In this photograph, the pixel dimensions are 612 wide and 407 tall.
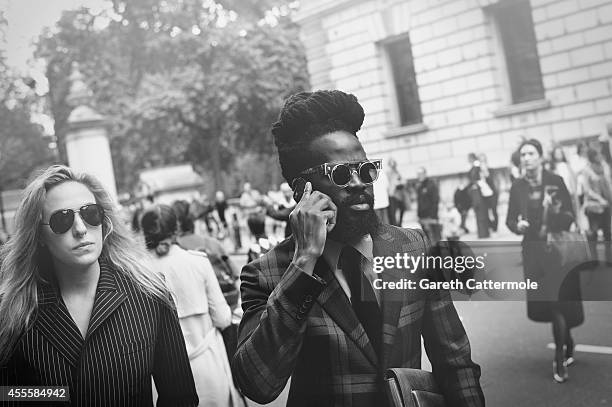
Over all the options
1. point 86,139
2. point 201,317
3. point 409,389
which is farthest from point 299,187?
point 86,139

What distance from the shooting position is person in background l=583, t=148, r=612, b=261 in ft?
7.04

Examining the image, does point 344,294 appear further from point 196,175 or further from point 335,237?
point 196,175

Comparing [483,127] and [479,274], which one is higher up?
[483,127]

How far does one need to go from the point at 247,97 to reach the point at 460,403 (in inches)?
75.6

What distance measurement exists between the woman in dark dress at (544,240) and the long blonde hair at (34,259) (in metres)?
1.14

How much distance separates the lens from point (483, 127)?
2496mm

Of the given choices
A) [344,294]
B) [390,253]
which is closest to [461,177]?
[390,253]

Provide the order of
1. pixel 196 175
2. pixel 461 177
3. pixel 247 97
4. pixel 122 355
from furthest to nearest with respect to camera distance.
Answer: pixel 196 175
pixel 247 97
pixel 461 177
pixel 122 355

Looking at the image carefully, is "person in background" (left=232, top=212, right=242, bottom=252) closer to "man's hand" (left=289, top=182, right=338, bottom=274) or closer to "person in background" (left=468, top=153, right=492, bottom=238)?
"person in background" (left=468, top=153, right=492, bottom=238)

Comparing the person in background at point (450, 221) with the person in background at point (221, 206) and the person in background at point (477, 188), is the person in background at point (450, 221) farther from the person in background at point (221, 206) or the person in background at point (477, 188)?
the person in background at point (221, 206)

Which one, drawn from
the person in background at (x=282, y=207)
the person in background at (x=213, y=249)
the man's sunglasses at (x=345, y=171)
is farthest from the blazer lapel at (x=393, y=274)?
the person in background at (x=213, y=249)

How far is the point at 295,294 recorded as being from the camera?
1264mm

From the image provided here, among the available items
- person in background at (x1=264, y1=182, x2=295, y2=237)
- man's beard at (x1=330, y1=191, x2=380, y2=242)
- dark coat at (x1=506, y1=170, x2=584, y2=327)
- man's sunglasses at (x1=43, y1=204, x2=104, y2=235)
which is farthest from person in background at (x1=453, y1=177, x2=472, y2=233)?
man's sunglasses at (x1=43, y1=204, x2=104, y2=235)

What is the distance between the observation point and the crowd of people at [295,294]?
1.33m
